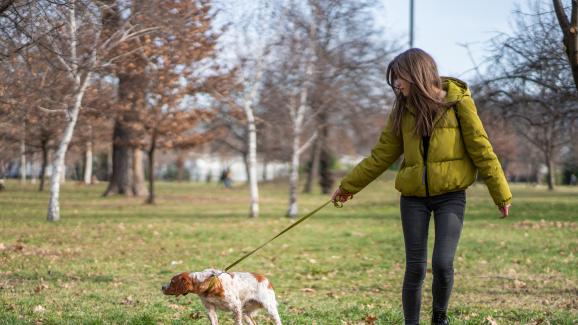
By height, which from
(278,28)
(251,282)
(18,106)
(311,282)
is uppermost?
(278,28)

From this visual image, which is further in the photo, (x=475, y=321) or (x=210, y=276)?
(x=475, y=321)

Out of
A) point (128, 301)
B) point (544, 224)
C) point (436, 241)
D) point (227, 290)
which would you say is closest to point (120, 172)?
point (544, 224)

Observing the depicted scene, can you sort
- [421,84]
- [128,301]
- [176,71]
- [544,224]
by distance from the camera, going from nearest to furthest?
[421,84] < [128,301] < [544,224] < [176,71]

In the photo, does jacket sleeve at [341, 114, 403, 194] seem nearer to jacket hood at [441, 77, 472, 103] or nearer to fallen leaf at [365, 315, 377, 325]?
jacket hood at [441, 77, 472, 103]

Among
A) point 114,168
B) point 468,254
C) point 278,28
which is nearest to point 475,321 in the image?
point 468,254

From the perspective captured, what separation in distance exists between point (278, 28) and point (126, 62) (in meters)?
5.71

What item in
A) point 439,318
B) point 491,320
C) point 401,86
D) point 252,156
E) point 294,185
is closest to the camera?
point 401,86

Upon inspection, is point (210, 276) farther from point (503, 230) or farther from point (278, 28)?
point (278, 28)

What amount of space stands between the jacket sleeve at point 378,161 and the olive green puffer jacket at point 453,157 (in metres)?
0.19

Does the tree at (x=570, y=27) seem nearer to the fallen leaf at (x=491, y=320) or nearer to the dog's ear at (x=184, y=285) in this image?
the fallen leaf at (x=491, y=320)

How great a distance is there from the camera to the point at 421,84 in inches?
177

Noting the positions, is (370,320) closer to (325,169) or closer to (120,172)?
(120,172)

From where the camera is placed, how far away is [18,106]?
1343cm

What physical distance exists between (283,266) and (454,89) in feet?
22.6
